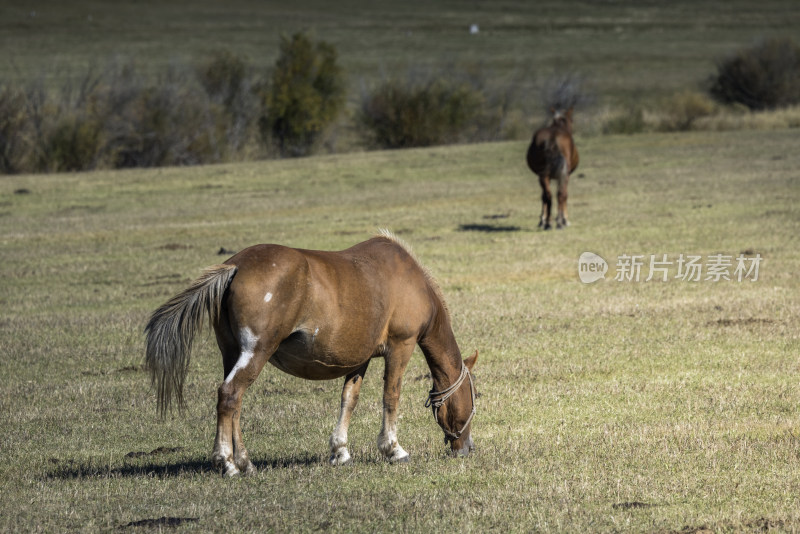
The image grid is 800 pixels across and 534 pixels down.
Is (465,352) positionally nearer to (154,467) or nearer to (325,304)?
(154,467)

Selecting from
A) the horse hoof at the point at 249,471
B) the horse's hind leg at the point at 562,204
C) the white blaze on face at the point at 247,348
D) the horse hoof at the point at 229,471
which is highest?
the white blaze on face at the point at 247,348

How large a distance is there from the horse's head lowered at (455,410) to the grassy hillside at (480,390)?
16 cm

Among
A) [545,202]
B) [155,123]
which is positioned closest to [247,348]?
[545,202]

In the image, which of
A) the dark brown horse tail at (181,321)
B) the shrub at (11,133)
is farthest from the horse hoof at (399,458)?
the shrub at (11,133)

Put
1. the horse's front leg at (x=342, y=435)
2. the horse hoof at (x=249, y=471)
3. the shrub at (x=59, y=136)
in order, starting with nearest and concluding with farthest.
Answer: the horse hoof at (x=249, y=471)
the horse's front leg at (x=342, y=435)
the shrub at (x=59, y=136)

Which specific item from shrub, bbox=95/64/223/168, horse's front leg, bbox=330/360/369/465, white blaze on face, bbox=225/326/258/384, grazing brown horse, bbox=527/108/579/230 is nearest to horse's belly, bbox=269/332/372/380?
horse's front leg, bbox=330/360/369/465

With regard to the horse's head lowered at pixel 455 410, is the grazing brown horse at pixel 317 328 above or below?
above

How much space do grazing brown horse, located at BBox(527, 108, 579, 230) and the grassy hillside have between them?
88 centimetres

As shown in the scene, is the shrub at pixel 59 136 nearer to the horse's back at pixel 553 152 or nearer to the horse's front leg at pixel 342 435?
the horse's back at pixel 553 152

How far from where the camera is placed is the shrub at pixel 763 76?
47.0 m

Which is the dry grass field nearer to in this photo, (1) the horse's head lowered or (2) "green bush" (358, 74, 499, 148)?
(1) the horse's head lowered

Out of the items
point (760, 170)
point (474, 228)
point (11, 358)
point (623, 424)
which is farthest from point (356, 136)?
point (623, 424)

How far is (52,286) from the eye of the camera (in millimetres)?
15047

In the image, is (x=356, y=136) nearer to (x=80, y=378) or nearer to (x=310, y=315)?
(x=80, y=378)
